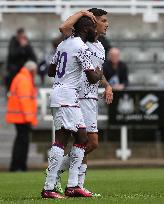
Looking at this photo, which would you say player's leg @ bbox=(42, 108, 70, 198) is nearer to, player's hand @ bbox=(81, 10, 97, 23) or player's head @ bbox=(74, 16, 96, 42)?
player's head @ bbox=(74, 16, 96, 42)

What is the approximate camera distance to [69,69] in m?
10.5

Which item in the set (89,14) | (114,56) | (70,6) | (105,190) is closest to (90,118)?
(105,190)

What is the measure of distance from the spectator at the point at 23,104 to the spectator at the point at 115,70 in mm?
1829

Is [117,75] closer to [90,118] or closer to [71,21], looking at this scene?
[90,118]

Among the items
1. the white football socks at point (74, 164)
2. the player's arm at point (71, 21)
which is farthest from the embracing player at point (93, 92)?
the player's arm at point (71, 21)

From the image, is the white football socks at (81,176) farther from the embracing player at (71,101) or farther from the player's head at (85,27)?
the player's head at (85,27)

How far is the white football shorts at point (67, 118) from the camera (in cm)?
1034

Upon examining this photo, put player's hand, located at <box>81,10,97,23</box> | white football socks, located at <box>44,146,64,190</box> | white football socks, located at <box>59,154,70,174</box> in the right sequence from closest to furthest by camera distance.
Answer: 1. white football socks, located at <box>44,146,64,190</box>
2. player's hand, located at <box>81,10,97,23</box>
3. white football socks, located at <box>59,154,70,174</box>

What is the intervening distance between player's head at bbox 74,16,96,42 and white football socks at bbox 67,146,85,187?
4.04ft

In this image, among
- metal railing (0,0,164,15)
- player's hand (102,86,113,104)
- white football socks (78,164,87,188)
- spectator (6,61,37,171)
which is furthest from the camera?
metal railing (0,0,164,15)

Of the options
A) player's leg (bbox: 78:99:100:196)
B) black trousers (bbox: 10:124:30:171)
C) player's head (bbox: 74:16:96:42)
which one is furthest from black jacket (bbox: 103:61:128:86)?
player's head (bbox: 74:16:96:42)

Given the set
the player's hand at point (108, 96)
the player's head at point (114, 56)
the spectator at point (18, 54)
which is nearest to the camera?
the player's hand at point (108, 96)

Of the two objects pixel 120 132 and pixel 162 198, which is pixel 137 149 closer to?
pixel 120 132

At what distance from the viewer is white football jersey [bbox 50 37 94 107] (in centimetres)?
1036
